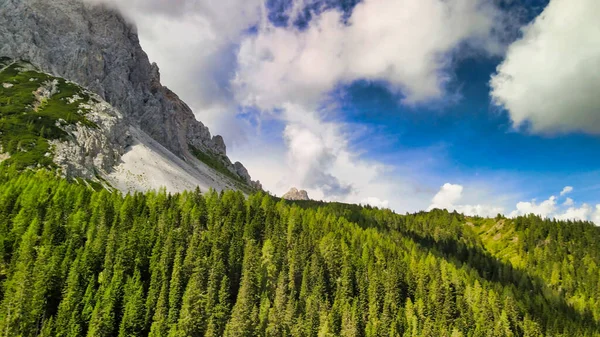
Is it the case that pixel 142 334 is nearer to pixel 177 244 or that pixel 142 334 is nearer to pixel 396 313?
pixel 177 244

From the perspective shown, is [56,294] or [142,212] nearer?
[56,294]

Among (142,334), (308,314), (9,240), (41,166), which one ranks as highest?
(41,166)

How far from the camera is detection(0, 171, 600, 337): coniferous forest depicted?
308 feet

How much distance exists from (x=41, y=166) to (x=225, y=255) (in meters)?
113

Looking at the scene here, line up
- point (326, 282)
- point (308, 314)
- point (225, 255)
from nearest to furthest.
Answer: point (308, 314) < point (225, 255) < point (326, 282)

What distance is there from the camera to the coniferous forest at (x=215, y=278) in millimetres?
94000

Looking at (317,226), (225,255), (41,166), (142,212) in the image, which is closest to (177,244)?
(225,255)

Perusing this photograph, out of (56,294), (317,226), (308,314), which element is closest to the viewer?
(56,294)

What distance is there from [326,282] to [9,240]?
92.3 metres

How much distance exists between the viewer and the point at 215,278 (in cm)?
11281

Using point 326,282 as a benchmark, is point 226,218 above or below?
above

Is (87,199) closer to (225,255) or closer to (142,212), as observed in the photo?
(142,212)

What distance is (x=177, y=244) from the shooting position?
120 meters

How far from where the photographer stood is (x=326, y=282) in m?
136
